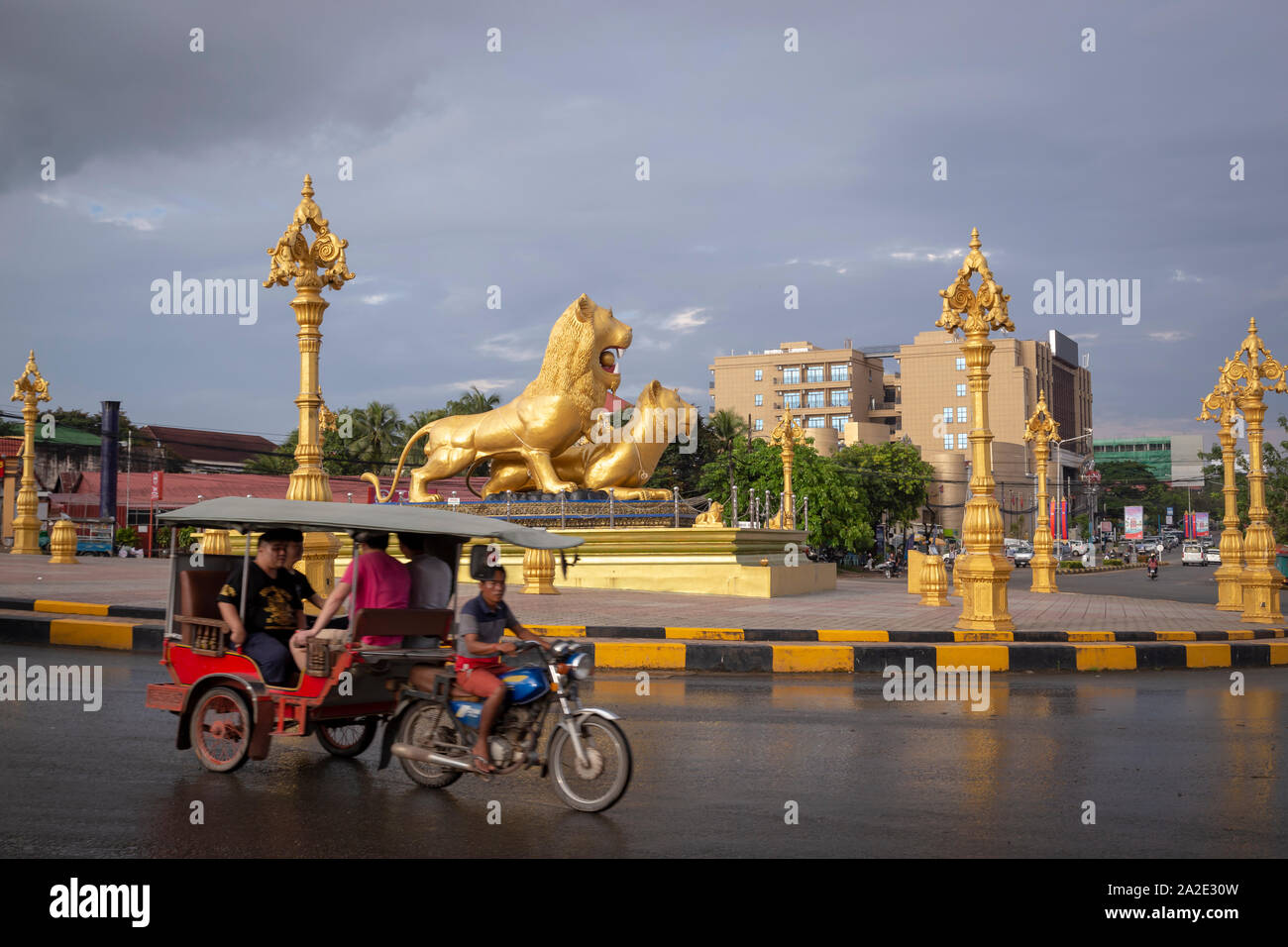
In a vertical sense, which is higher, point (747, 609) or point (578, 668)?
point (578, 668)

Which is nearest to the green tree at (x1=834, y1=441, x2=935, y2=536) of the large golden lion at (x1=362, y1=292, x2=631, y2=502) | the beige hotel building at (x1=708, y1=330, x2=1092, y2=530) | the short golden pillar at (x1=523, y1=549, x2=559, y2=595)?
the beige hotel building at (x1=708, y1=330, x2=1092, y2=530)

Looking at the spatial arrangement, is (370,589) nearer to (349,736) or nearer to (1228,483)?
(349,736)

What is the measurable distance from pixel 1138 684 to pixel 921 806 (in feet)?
19.9

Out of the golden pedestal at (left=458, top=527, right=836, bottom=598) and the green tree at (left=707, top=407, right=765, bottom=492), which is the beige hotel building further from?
the golden pedestal at (left=458, top=527, right=836, bottom=598)

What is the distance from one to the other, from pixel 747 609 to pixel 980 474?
4550mm

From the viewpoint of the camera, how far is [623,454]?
22.2 m

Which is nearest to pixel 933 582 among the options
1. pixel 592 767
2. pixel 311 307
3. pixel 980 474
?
pixel 980 474

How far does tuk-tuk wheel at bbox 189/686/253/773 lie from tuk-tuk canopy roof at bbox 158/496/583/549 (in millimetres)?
973

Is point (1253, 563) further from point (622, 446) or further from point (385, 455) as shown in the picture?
point (385, 455)

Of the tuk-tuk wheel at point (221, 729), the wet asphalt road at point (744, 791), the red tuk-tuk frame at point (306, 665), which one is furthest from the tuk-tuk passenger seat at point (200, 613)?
the wet asphalt road at point (744, 791)

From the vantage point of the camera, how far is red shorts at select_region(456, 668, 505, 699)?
227 inches

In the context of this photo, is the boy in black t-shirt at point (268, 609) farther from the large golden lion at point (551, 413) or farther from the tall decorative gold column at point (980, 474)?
the large golden lion at point (551, 413)

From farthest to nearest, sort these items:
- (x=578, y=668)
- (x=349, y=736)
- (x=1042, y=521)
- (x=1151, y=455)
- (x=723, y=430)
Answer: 1. (x=1151, y=455)
2. (x=723, y=430)
3. (x=1042, y=521)
4. (x=349, y=736)
5. (x=578, y=668)
